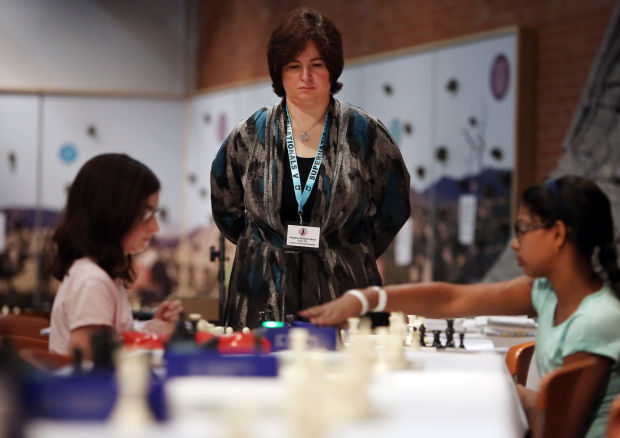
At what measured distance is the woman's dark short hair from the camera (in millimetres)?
2994

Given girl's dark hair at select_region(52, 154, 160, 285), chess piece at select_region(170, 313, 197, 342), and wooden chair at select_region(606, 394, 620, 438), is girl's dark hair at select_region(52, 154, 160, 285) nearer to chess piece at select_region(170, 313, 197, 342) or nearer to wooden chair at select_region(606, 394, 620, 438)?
chess piece at select_region(170, 313, 197, 342)

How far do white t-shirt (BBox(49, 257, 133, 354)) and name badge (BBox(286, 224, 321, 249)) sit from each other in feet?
2.23

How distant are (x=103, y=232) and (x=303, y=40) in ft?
3.30

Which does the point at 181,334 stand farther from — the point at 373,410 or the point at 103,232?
the point at 103,232

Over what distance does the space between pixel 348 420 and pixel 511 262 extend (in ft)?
16.4

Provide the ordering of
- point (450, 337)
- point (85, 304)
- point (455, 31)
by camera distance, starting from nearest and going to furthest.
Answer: point (85, 304)
point (450, 337)
point (455, 31)

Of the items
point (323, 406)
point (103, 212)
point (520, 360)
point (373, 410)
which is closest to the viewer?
point (323, 406)

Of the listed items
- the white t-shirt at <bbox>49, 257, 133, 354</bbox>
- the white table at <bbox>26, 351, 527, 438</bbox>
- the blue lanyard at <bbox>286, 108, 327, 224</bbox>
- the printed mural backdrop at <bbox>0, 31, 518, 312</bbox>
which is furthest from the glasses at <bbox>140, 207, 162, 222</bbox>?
the printed mural backdrop at <bbox>0, 31, 518, 312</bbox>

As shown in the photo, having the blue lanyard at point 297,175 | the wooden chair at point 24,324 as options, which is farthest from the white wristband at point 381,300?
Answer: the wooden chair at point 24,324

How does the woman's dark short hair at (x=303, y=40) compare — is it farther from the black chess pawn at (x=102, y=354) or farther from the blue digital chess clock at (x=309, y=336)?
the black chess pawn at (x=102, y=354)

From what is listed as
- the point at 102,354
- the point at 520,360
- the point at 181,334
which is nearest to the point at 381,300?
the point at 181,334

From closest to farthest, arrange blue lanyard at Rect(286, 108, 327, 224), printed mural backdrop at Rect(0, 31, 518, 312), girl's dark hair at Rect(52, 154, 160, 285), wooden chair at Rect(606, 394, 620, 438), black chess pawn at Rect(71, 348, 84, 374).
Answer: black chess pawn at Rect(71, 348, 84, 374) → wooden chair at Rect(606, 394, 620, 438) → girl's dark hair at Rect(52, 154, 160, 285) → blue lanyard at Rect(286, 108, 327, 224) → printed mural backdrop at Rect(0, 31, 518, 312)

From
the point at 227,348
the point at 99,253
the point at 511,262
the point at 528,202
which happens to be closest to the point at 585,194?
the point at 528,202

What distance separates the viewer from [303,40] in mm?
2988
